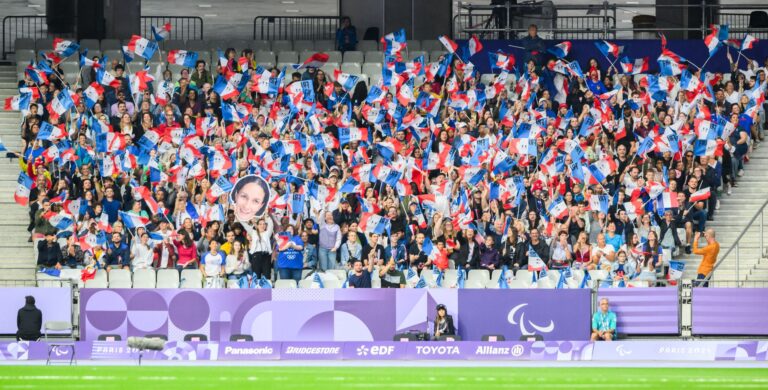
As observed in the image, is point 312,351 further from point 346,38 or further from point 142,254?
point 346,38

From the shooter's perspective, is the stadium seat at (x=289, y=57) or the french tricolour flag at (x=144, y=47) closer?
the french tricolour flag at (x=144, y=47)

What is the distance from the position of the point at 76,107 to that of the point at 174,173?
355 centimetres

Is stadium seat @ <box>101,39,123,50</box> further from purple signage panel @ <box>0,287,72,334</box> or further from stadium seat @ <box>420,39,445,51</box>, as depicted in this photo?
purple signage panel @ <box>0,287,72,334</box>

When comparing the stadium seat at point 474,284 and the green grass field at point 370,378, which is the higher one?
the stadium seat at point 474,284

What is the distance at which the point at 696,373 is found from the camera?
25.1 meters

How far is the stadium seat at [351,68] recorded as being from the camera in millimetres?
38625

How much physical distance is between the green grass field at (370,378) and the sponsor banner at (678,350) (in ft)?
6.69

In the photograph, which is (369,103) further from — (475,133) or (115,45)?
(115,45)

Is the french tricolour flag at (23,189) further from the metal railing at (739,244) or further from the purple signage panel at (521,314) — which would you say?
the metal railing at (739,244)

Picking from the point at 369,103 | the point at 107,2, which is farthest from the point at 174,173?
the point at 107,2

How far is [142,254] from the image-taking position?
1235 inches

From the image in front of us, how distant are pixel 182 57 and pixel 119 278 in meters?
7.55

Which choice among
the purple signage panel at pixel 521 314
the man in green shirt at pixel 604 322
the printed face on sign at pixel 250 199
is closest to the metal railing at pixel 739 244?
the man in green shirt at pixel 604 322

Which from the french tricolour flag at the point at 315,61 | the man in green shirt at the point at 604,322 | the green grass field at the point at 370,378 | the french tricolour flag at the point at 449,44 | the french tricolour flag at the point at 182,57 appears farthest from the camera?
the french tricolour flag at the point at 449,44
